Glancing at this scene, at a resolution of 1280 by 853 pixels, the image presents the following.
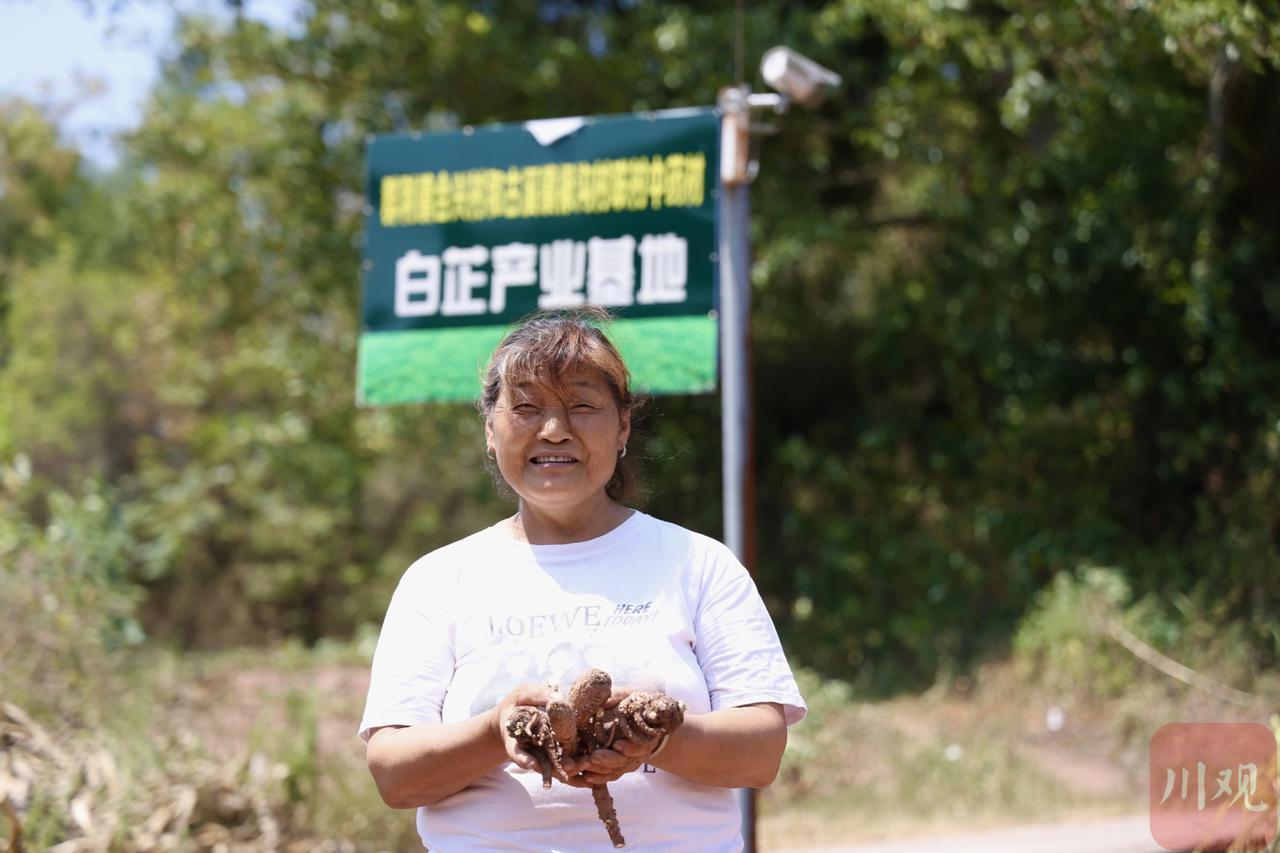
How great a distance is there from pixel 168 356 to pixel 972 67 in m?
10.7

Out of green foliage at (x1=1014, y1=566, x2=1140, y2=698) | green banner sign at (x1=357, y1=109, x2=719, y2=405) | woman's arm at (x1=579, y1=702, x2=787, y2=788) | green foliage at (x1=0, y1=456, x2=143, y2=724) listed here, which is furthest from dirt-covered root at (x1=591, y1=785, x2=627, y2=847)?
green foliage at (x1=1014, y1=566, x2=1140, y2=698)

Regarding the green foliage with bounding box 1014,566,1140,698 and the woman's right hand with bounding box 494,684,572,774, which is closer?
the woman's right hand with bounding box 494,684,572,774

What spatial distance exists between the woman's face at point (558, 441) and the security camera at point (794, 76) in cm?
321

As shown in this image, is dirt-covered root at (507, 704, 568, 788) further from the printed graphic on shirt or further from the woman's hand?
the printed graphic on shirt

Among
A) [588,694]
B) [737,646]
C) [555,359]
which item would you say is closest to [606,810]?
[588,694]

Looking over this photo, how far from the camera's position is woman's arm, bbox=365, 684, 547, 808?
2059 millimetres

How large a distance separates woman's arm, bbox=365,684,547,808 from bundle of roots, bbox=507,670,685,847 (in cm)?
2

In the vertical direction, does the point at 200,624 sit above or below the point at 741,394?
below

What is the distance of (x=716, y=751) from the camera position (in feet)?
7.08

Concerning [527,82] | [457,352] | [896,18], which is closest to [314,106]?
[527,82]

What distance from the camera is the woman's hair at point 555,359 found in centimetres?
236

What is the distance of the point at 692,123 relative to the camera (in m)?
5.59

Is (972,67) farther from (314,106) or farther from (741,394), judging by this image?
(314,106)

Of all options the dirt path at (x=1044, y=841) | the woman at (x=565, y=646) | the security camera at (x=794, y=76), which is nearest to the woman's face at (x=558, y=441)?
the woman at (x=565, y=646)
